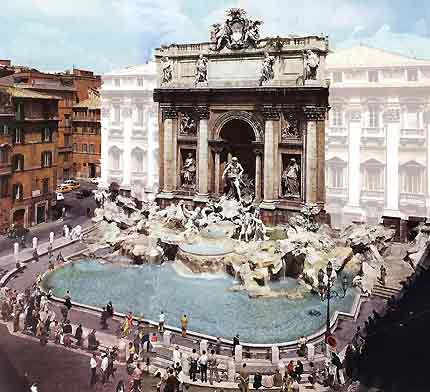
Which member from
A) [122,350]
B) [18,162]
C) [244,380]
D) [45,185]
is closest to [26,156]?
[18,162]

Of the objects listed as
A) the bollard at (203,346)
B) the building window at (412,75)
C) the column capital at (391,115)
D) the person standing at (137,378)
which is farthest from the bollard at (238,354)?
the building window at (412,75)

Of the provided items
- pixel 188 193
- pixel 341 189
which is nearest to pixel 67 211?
pixel 188 193

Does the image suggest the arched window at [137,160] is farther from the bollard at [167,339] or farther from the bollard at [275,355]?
the bollard at [275,355]

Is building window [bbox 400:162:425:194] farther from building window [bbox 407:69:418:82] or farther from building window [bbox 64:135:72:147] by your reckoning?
building window [bbox 64:135:72:147]

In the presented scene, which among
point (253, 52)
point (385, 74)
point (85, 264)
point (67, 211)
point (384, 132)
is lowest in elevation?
point (85, 264)

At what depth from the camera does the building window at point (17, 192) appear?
46.5 ft

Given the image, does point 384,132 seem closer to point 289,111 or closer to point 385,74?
point 385,74

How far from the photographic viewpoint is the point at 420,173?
505 inches

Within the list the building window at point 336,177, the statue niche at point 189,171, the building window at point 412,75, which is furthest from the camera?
the statue niche at point 189,171

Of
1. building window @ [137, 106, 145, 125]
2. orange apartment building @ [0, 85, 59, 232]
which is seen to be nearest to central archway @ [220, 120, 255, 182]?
building window @ [137, 106, 145, 125]

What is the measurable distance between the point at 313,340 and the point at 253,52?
9.79m

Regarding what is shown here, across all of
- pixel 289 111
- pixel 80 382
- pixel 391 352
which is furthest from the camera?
pixel 289 111

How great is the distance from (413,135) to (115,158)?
327 inches

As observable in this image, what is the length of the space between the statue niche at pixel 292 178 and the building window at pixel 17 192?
7597 mm
